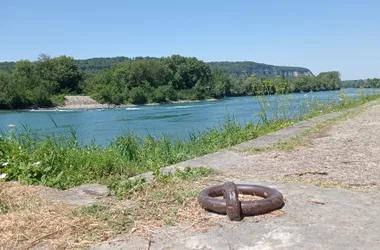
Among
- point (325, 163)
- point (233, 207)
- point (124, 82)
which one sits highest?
point (124, 82)

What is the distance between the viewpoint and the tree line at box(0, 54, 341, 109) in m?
58.0

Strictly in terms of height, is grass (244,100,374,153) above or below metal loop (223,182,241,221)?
below

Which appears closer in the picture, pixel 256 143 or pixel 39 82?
pixel 256 143

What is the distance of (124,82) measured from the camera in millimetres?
72500

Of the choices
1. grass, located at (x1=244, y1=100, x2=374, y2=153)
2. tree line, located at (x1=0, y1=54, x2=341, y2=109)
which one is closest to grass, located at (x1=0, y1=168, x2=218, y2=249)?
grass, located at (x1=244, y1=100, x2=374, y2=153)

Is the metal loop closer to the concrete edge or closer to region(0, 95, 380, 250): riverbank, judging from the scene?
region(0, 95, 380, 250): riverbank

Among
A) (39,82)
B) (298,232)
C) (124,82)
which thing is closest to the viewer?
(298,232)

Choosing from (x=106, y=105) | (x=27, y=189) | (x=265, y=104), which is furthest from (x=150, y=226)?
(x=106, y=105)

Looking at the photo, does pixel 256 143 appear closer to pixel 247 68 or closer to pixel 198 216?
pixel 198 216

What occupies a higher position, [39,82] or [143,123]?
[39,82]

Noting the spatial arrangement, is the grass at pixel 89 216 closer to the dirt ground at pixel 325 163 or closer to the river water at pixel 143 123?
the dirt ground at pixel 325 163

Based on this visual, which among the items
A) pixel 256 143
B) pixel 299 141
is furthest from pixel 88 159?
pixel 299 141

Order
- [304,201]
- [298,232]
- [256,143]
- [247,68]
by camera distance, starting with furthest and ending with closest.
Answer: [247,68]
[256,143]
[304,201]
[298,232]

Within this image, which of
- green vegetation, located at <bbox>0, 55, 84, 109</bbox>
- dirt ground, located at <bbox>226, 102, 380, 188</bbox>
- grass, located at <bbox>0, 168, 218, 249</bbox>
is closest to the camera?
grass, located at <bbox>0, 168, 218, 249</bbox>
